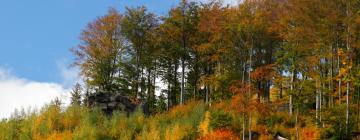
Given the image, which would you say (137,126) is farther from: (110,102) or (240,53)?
(240,53)

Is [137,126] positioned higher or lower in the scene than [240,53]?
lower

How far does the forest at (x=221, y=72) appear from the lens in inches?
856

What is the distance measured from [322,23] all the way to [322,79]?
309 cm

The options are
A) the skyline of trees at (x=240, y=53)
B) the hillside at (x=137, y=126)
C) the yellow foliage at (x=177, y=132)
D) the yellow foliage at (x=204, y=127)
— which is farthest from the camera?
the skyline of trees at (x=240, y=53)

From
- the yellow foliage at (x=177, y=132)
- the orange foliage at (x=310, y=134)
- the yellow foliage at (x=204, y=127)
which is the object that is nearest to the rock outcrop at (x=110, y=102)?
the yellow foliage at (x=177, y=132)

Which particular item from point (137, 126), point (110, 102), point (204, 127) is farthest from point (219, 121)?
point (110, 102)

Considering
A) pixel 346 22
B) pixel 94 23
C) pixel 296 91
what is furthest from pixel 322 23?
pixel 94 23

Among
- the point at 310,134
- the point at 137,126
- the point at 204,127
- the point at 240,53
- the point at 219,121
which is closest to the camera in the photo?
the point at 204,127

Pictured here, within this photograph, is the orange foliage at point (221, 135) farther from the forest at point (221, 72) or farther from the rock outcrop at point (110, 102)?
the rock outcrop at point (110, 102)

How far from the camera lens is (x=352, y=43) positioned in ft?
78.5

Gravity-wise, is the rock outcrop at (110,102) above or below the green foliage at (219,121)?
above

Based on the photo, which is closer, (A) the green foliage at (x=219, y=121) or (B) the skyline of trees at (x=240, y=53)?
(A) the green foliage at (x=219, y=121)

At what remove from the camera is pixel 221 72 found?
112 feet

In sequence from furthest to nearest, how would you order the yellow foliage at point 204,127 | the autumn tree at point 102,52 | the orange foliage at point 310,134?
1. the autumn tree at point 102,52
2. the orange foliage at point 310,134
3. the yellow foliage at point 204,127
